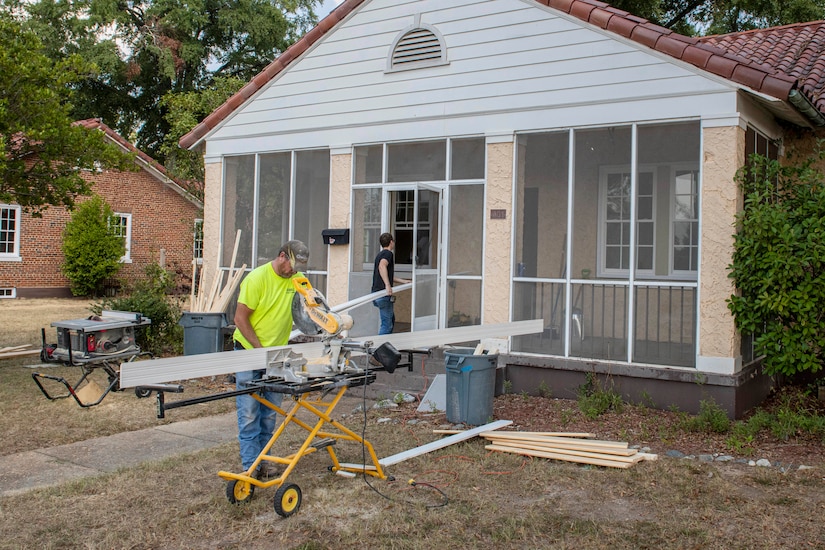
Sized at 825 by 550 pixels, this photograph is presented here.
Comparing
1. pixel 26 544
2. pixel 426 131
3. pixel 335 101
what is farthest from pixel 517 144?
pixel 26 544

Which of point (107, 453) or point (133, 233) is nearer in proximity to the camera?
point (107, 453)

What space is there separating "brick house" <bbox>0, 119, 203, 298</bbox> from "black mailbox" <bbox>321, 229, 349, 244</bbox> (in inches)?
493

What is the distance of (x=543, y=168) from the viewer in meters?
9.41

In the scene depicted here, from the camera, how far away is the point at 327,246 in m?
11.1

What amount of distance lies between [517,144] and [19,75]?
23.5 ft

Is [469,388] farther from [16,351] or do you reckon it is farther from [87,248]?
[87,248]

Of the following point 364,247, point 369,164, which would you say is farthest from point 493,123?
point 364,247

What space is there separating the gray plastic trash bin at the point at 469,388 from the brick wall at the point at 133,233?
16.7 m

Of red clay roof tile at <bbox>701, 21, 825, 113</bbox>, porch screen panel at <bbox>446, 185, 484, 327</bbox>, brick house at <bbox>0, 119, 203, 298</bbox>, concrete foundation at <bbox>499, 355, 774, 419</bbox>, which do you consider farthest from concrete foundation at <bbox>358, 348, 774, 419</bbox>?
brick house at <bbox>0, 119, 203, 298</bbox>

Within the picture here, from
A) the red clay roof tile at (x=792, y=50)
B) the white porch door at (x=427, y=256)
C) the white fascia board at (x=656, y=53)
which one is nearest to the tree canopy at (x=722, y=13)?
the red clay roof tile at (x=792, y=50)

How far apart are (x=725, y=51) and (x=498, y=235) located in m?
4.35

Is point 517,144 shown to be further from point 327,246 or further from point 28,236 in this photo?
point 28,236

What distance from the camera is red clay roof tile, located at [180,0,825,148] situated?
792 cm

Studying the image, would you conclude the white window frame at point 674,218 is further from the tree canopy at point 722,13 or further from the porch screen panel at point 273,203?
the tree canopy at point 722,13
